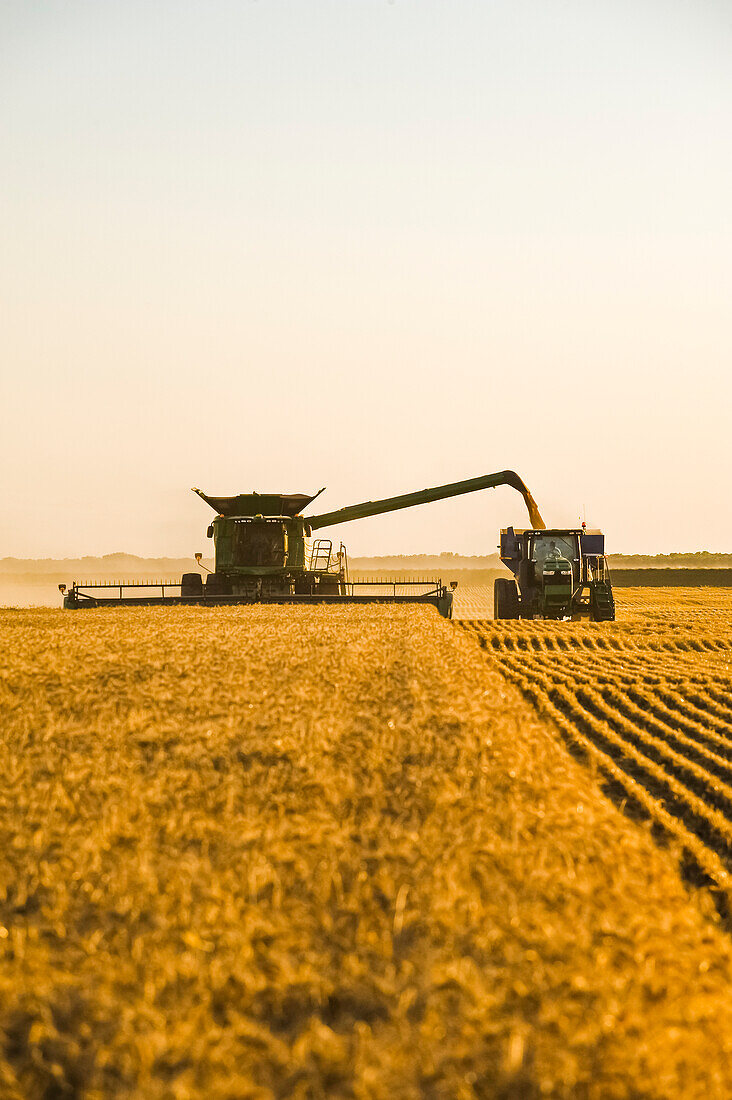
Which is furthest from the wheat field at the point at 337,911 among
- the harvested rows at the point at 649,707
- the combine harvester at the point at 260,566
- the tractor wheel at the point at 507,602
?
the tractor wheel at the point at 507,602

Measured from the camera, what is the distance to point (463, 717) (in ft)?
28.6

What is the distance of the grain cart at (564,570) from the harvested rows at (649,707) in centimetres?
113

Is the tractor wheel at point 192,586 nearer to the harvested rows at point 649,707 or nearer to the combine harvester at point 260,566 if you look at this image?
the combine harvester at point 260,566

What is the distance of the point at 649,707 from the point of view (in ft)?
49.6

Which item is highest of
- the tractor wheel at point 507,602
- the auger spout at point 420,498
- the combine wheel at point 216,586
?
the auger spout at point 420,498

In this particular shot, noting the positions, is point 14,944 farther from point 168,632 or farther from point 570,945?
point 168,632

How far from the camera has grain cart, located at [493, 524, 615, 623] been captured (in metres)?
29.2

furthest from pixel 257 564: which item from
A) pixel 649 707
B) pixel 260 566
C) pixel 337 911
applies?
pixel 337 911

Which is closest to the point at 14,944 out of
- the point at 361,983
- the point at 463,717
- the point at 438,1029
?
the point at 361,983

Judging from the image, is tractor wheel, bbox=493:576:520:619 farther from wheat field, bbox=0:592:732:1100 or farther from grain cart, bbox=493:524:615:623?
wheat field, bbox=0:592:732:1100

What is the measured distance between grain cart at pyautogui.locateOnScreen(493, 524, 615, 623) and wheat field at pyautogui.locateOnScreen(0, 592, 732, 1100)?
1994 cm

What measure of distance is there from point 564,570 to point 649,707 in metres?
14.6

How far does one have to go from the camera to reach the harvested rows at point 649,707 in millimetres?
9538

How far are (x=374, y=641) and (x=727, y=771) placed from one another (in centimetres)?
662
